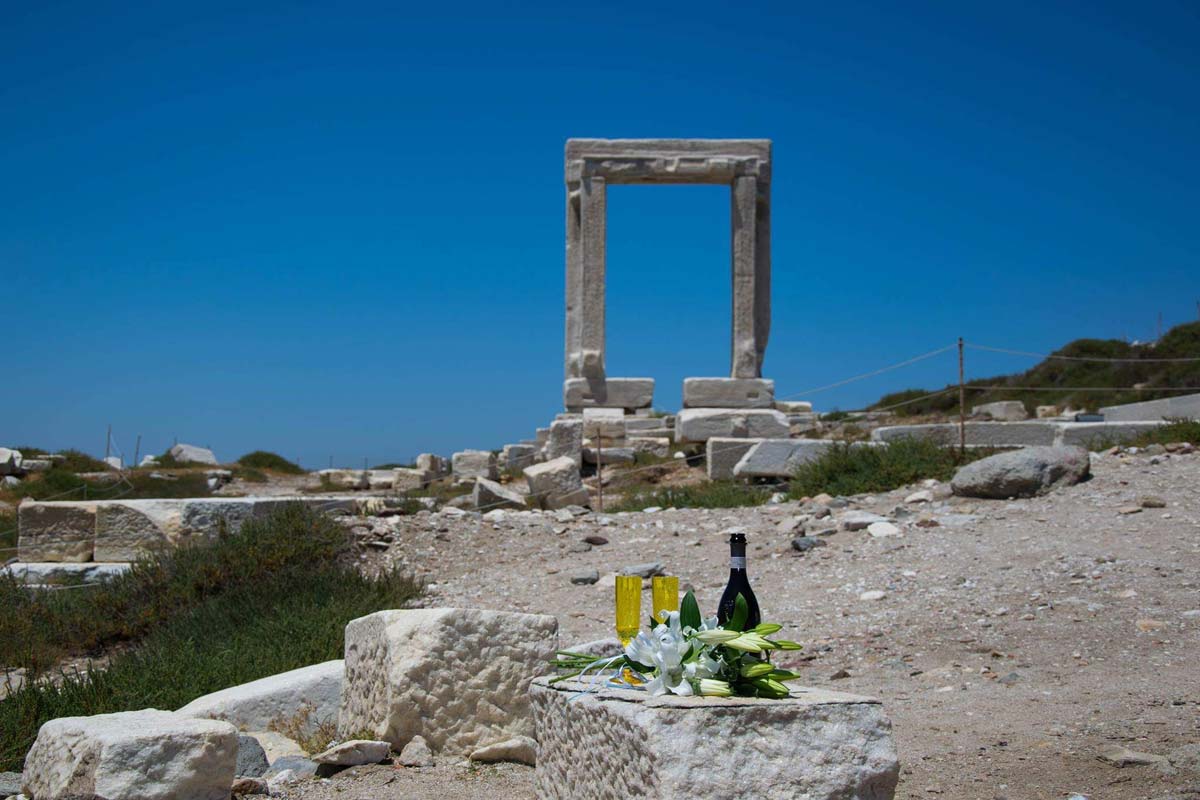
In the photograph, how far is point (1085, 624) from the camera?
6230 millimetres

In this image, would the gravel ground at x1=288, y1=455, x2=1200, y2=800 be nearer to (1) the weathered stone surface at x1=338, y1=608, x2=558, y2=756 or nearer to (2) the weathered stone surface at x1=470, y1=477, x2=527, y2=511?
(1) the weathered stone surface at x1=338, y1=608, x2=558, y2=756

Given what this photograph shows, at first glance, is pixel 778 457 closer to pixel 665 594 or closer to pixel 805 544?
pixel 805 544

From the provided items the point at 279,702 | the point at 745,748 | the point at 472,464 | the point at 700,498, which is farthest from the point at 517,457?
the point at 745,748

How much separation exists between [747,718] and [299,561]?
640 centimetres

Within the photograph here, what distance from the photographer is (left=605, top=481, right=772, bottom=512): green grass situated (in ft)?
36.8

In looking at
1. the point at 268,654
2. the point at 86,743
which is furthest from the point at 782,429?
the point at 86,743

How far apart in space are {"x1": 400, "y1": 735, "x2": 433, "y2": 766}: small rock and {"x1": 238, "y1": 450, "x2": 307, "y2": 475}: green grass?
18.7m

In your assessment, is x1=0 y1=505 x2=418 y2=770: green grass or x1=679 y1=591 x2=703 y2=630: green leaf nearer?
x1=679 y1=591 x2=703 y2=630: green leaf

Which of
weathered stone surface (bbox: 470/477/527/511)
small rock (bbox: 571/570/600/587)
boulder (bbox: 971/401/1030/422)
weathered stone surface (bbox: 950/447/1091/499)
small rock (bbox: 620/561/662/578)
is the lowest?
small rock (bbox: 571/570/600/587)

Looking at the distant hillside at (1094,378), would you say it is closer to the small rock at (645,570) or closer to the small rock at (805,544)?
the small rock at (805,544)

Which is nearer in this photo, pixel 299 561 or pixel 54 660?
pixel 54 660

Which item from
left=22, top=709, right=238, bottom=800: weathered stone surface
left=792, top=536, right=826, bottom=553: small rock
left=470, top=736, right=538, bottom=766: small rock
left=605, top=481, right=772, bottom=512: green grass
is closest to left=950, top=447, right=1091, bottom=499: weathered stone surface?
left=792, top=536, right=826, bottom=553: small rock

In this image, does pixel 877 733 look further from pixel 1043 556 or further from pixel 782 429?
pixel 782 429

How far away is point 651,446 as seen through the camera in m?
15.6
